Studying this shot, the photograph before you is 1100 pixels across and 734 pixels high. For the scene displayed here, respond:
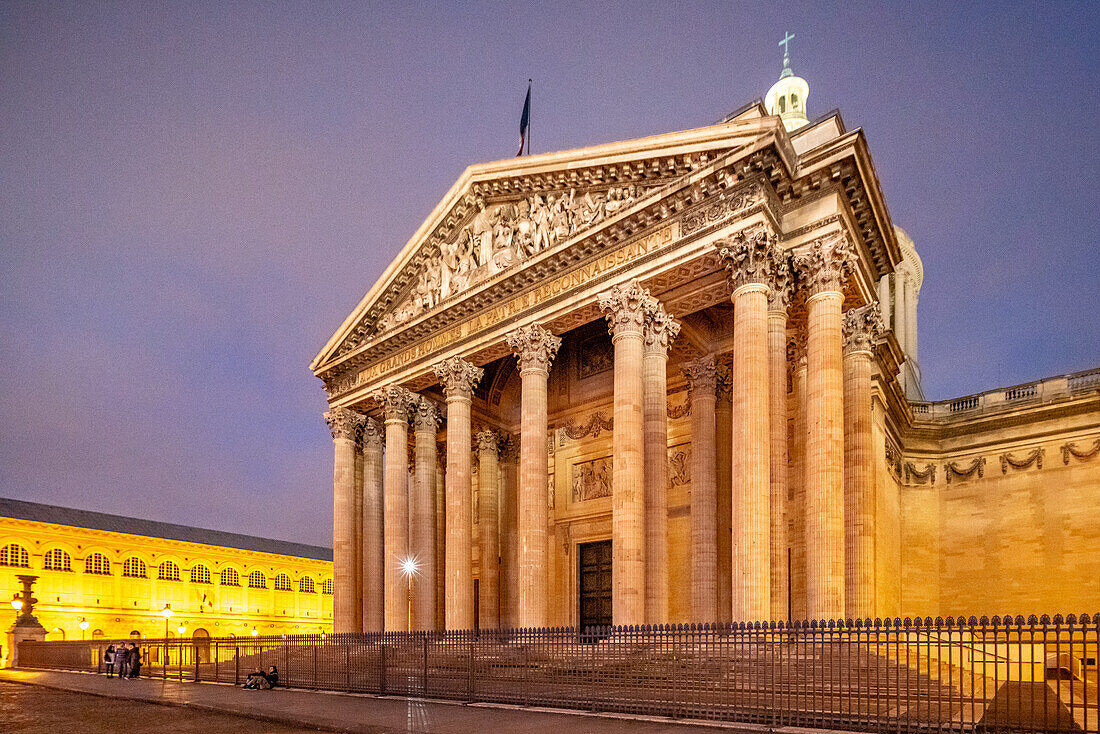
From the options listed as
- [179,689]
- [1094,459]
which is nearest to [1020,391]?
[1094,459]

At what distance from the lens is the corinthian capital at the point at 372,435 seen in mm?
28094

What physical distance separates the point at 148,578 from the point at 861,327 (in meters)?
55.0

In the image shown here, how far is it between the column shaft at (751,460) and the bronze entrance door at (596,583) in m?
10.0

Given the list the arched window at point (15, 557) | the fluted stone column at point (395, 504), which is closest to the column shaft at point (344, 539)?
the fluted stone column at point (395, 504)

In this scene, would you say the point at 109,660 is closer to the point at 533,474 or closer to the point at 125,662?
the point at 125,662

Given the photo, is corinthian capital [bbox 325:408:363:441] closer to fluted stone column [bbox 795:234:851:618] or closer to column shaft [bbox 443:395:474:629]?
column shaft [bbox 443:395:474:629]

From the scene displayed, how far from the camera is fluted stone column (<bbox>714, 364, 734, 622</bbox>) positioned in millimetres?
20969

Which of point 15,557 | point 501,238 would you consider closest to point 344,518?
point 501,238

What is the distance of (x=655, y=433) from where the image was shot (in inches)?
741

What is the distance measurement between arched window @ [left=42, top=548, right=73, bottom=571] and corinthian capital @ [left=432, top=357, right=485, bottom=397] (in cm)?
4264

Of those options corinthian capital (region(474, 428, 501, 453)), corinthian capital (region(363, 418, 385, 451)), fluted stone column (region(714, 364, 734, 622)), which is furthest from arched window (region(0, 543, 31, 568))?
fluted stone column (region(714, 364, 734, 622))

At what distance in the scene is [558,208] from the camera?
21.0m

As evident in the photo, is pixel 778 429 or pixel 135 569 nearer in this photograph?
pixel 778 429

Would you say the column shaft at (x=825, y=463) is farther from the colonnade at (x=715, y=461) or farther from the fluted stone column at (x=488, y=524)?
the fluted stone column at (x=488, y=524)
